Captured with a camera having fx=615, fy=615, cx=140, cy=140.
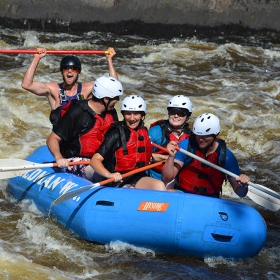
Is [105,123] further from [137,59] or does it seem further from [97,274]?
[137,59]

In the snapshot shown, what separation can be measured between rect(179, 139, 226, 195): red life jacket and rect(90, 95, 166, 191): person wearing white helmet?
209mm

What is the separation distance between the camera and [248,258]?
5090 mm

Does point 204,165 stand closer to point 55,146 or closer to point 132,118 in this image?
point 132,118

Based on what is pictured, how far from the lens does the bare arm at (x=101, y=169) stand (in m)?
5.05

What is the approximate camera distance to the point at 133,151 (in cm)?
529

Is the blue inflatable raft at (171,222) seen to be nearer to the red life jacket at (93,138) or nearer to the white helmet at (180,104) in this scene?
the red life jacket at (93,138)

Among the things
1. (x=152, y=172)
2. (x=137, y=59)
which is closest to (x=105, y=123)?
(x=152, y=172)

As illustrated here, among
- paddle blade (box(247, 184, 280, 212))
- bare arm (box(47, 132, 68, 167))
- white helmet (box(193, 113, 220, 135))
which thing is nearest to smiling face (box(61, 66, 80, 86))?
bare arm (box(47, 132, 68, 167))

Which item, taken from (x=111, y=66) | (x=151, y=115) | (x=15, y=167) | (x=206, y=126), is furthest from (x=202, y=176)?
(x=151, y=115)

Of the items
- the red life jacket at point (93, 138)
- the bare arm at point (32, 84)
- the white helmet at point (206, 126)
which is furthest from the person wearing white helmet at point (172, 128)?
the bare arm at point (32, 84)

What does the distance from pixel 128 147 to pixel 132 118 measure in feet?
0.83

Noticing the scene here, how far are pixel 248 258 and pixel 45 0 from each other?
11442 millimetres

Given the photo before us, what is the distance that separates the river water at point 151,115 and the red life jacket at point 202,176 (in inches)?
23.9

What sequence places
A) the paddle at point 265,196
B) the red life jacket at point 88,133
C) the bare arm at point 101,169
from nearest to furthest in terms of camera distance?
the bare arm at point 101,169
the paddle at point 265,196
the red life jacket at point 88,133
